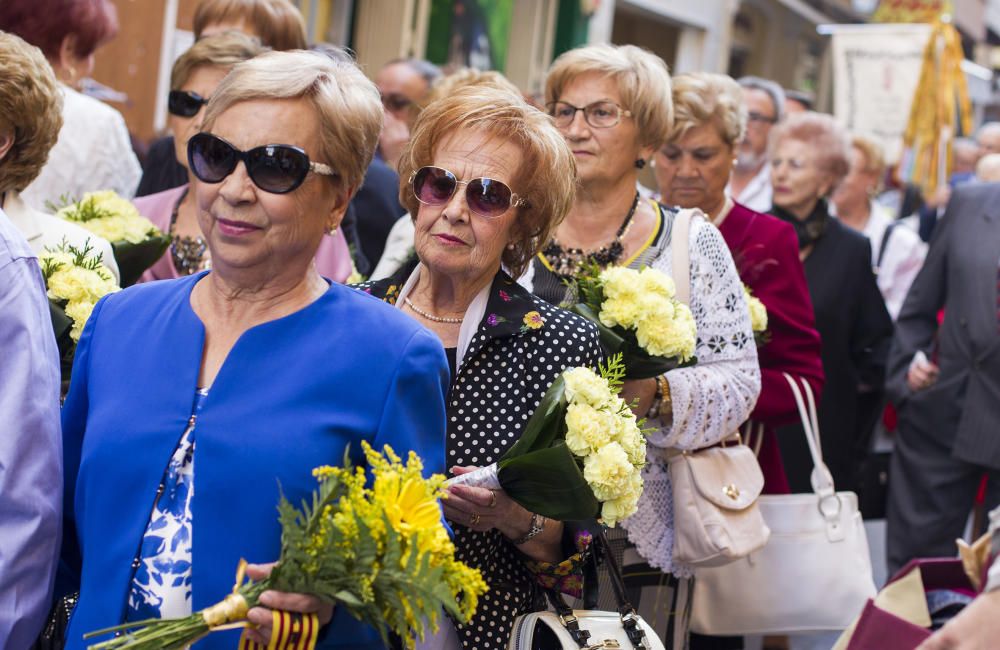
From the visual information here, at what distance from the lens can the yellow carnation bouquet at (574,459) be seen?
2.98 meters

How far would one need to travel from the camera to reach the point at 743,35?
22250mm

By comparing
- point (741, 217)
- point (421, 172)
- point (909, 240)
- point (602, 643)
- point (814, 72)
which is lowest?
point (814, 72)

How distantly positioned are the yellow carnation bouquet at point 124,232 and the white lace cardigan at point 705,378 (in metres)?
1.17

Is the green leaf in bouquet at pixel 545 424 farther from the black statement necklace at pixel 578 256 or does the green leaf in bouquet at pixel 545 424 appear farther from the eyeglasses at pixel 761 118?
the eyeglasses at pixel 761 118

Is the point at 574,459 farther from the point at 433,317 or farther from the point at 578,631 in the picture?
the point at 433,317

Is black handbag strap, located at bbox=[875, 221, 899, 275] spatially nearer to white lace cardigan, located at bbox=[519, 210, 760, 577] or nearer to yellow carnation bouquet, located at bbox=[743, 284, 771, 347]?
yellow carnation bouquet, located at bbox=[743, 284, 771, 347]

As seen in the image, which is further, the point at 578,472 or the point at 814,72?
the point at 814,72

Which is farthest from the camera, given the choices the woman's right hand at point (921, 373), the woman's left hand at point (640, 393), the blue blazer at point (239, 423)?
the woman's right hand at point (921, 373)

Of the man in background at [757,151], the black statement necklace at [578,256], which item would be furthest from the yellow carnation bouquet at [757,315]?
the man in background at [757,151]

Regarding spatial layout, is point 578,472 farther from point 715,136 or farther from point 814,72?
point 814,72

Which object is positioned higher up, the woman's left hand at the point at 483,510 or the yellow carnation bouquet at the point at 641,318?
the yellow carnation bouquet at the point at 641,318

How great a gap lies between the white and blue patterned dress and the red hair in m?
2.82

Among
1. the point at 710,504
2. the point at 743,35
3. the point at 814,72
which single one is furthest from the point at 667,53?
the point at 710,504

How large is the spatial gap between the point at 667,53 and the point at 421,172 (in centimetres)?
1722
